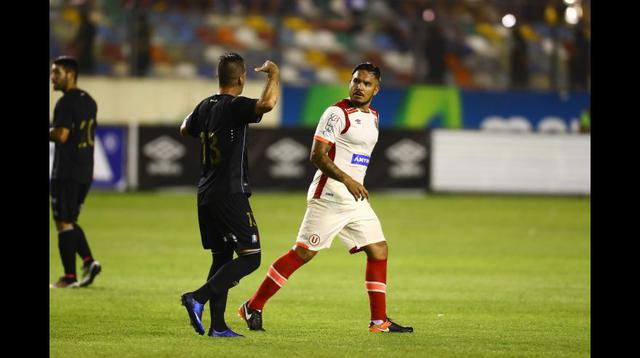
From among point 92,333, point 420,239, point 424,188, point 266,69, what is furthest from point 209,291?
point 424,188

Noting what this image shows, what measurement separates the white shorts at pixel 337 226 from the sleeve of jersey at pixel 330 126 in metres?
0.54

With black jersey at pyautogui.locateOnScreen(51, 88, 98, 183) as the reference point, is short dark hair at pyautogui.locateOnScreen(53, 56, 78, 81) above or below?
above

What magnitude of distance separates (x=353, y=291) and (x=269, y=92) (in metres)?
4.52

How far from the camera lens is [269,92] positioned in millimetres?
8711

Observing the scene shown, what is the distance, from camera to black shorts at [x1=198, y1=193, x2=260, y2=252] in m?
9.11

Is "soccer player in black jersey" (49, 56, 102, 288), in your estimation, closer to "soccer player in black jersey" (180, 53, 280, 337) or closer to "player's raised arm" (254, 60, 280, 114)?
"soccer player in black jersey" (180, 53, 280, 337)

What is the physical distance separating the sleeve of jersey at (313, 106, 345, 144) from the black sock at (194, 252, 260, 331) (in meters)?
1.07

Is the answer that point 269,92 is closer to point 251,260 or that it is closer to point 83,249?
point 251,260

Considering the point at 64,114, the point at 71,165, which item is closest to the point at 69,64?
the point at 64,114

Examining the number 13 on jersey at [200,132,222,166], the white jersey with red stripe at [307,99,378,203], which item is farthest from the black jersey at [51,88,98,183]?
the white jersey with red stripe at [307,99,378,203]

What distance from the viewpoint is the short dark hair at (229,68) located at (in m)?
9.09

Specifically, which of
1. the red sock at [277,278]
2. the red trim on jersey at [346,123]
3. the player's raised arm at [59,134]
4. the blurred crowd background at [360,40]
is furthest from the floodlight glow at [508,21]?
the red sock at [277,278]

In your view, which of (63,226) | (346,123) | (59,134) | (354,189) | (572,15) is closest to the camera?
(354,189)
